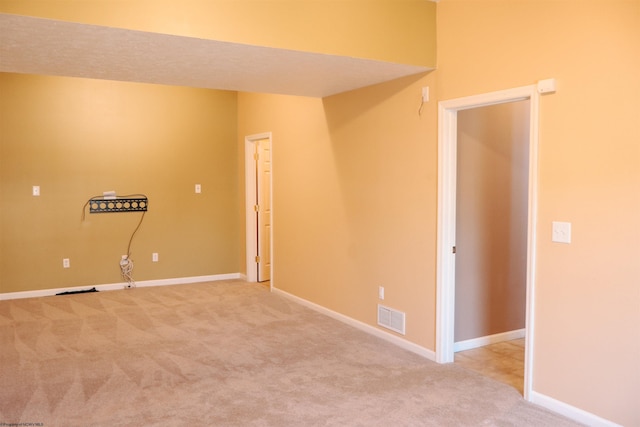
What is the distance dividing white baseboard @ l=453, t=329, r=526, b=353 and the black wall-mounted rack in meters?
4.43

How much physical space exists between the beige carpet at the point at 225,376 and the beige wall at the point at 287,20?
2234 mm

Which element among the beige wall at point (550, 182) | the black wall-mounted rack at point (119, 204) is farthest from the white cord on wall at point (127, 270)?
the beige wall at point (550, 182)

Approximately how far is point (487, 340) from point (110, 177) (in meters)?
4.86

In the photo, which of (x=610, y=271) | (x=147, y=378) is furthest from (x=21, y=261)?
(x=610, y=271)

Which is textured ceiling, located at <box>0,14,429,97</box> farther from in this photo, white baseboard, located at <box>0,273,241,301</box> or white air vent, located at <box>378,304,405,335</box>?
white baseboard, located at <box>0,273,241,301</box>

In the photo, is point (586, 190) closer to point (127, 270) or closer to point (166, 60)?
point (166, 60)

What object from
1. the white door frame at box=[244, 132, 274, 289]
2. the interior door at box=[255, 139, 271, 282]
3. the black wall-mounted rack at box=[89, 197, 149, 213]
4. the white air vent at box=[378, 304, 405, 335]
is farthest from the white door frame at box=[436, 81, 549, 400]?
the black wall-mounted rack at box=[89, 197, 149, 213]

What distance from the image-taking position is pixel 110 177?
654 cm

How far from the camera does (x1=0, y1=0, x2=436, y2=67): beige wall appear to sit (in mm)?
2744

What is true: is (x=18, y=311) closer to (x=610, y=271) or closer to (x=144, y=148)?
(x=144, y=148)

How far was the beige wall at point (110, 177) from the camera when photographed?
19.8 ft

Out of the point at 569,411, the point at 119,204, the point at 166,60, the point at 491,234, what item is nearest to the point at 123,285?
the point at 119,204

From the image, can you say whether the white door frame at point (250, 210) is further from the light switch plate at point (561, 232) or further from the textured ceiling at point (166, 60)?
the light switch plate at point (561, 232)

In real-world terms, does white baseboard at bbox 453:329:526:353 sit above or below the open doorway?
below
